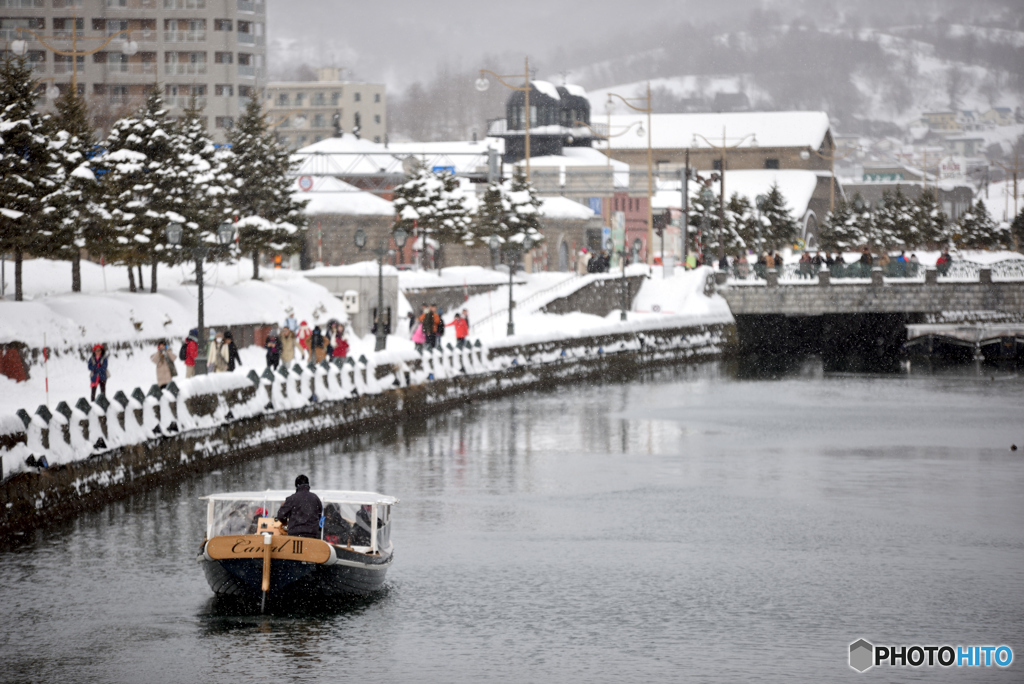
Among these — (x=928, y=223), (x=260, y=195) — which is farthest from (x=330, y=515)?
(x=928, y=223)

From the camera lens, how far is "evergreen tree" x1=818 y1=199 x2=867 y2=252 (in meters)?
107

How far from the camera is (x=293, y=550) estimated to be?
686 inches

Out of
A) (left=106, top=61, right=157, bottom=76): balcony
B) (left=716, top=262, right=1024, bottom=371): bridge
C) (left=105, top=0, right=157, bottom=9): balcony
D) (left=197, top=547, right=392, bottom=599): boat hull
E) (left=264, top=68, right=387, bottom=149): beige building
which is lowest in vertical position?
(left=197, top=547, right=392, bottom=599): boat hull

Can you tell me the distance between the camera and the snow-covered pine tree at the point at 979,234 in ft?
373

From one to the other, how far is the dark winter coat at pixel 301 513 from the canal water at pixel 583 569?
121 cm

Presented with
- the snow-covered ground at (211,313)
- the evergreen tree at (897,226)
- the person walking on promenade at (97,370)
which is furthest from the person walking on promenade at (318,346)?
the evergreen tree at (897,226)

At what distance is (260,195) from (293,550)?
40.0 m

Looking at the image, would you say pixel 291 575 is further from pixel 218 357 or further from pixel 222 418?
pixel 218 357

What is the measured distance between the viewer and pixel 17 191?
129 ft

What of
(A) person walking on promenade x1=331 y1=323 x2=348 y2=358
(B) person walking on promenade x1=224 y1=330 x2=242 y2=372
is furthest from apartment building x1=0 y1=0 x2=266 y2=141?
(B) person walking on promenade x1=224 y1=330 x2=242 y2=372

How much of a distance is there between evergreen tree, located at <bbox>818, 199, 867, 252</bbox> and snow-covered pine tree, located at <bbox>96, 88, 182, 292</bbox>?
226ft

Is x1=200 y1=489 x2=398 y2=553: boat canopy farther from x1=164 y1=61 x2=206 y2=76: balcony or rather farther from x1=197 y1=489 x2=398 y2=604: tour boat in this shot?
x1=164 y1=61 x2=206 y2=76: balcony

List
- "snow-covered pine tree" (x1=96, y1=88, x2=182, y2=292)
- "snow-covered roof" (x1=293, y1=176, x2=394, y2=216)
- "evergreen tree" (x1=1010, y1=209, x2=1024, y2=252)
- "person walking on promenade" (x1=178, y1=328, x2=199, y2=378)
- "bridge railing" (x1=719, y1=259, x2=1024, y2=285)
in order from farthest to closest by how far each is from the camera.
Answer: "evergreen tree" (x1=1010, y1=209, x2=1024, y2=252) < "bridge railing" (x1=719, y1=259, x2=1024, y2=285) < "snow-covered roof" (x1=293, y1=176, x2=394, y2=216) < "snow-covered pine tree" (x1=96, y1=88, x2=182, y2=292) < "person walking on promenade" (x1=178, y1=328, x2=199, y2=378)

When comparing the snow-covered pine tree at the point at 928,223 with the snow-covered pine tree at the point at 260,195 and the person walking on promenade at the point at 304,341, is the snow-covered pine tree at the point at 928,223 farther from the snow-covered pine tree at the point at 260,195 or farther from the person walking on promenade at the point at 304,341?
the person walking on promenade at the point at 304,341
